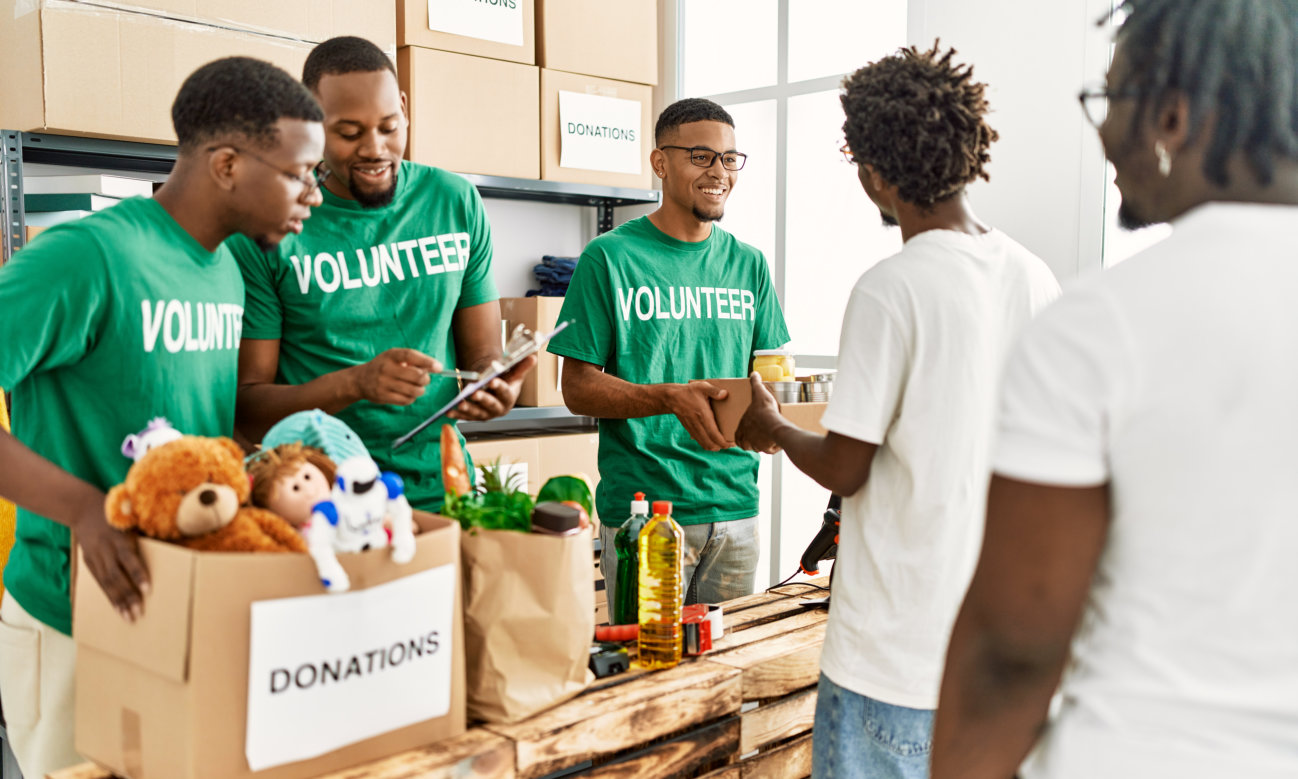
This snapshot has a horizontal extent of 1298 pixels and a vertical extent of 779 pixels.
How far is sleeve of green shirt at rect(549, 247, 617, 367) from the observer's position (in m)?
2.32

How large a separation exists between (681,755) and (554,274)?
243 cm

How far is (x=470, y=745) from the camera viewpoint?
1240mm

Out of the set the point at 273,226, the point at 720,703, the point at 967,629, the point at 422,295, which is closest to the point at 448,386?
the point at 422,295

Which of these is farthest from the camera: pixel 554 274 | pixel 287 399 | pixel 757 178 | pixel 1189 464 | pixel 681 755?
pixel 757 178

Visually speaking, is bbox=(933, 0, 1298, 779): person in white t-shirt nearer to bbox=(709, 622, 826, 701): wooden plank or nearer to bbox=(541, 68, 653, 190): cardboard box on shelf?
bbox=(709, 622, 826, 701): wooden plank

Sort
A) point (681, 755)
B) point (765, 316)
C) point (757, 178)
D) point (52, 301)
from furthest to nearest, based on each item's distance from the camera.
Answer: point (757, 178), point (765, 316), point (681, 755), point (52, 301)

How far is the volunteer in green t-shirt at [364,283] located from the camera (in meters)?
1.72

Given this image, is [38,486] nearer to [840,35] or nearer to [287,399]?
[287,399]

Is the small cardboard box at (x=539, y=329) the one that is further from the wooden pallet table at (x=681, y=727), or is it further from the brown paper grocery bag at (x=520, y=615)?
the brown paper grocery bag at (x=520, y=615)

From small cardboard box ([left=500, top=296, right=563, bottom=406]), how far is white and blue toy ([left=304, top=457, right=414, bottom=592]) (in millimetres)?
2095

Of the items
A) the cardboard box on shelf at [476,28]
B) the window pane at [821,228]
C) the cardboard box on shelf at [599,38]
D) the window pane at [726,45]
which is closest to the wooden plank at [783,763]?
the window pane at [821,228]

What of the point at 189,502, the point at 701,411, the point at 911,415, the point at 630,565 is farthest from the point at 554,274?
the point at 189,502

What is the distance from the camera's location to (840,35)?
136 inches

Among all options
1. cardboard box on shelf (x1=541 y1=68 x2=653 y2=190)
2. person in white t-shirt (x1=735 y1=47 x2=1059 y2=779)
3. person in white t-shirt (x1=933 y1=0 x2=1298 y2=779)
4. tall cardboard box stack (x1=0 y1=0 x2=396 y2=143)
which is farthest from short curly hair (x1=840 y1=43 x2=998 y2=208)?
cardboard box on shelf (x1=541 y1=68 x2=653 y2=190)
